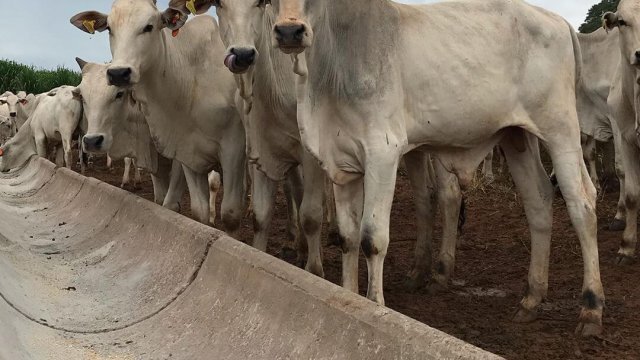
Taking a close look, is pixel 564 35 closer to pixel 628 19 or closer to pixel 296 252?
pixel 628 19

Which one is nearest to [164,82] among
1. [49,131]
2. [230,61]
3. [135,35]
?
[135,35]

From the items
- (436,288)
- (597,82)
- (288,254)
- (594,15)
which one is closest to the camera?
(436,288)

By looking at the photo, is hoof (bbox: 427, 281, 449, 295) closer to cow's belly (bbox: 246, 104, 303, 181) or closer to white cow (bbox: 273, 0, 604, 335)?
white cow (bbox: 273, 0, 604, 335)

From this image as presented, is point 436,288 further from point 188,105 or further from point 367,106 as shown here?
point 188,105

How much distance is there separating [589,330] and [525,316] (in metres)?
0.45

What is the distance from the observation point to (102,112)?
5.79 m

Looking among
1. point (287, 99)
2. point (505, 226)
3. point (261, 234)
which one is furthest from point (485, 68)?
point (505, 226)

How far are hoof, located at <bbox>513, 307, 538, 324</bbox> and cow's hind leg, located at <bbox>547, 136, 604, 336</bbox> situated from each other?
357 millimetres

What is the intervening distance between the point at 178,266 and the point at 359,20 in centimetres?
185

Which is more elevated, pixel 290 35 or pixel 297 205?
pixel 290 35

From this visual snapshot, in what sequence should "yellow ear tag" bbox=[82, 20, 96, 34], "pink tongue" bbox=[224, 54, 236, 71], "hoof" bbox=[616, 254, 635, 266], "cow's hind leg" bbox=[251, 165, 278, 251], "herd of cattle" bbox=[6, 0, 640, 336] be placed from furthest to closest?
1. "hoof" bbox=[616, 254, 635, 266]
2. "yellow ear tag" bbox=[82, 20, 96, 34]
3. "cow's hind leg" bbox=[251, 165, 278, 251]
4. "pink tongue" bbox=[224, 54, 236, 71]
5. "herd of cattle" bbox=[6, 0, 640, 336]

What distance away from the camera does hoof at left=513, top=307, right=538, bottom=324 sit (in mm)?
4031

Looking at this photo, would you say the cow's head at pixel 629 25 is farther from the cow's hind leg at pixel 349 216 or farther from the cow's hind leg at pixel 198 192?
the cow's hind leg at pixel 198 192

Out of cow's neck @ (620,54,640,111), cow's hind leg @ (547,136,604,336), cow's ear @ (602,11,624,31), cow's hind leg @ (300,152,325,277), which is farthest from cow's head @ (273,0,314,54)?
cow's neck @ (620,54,640,111)
